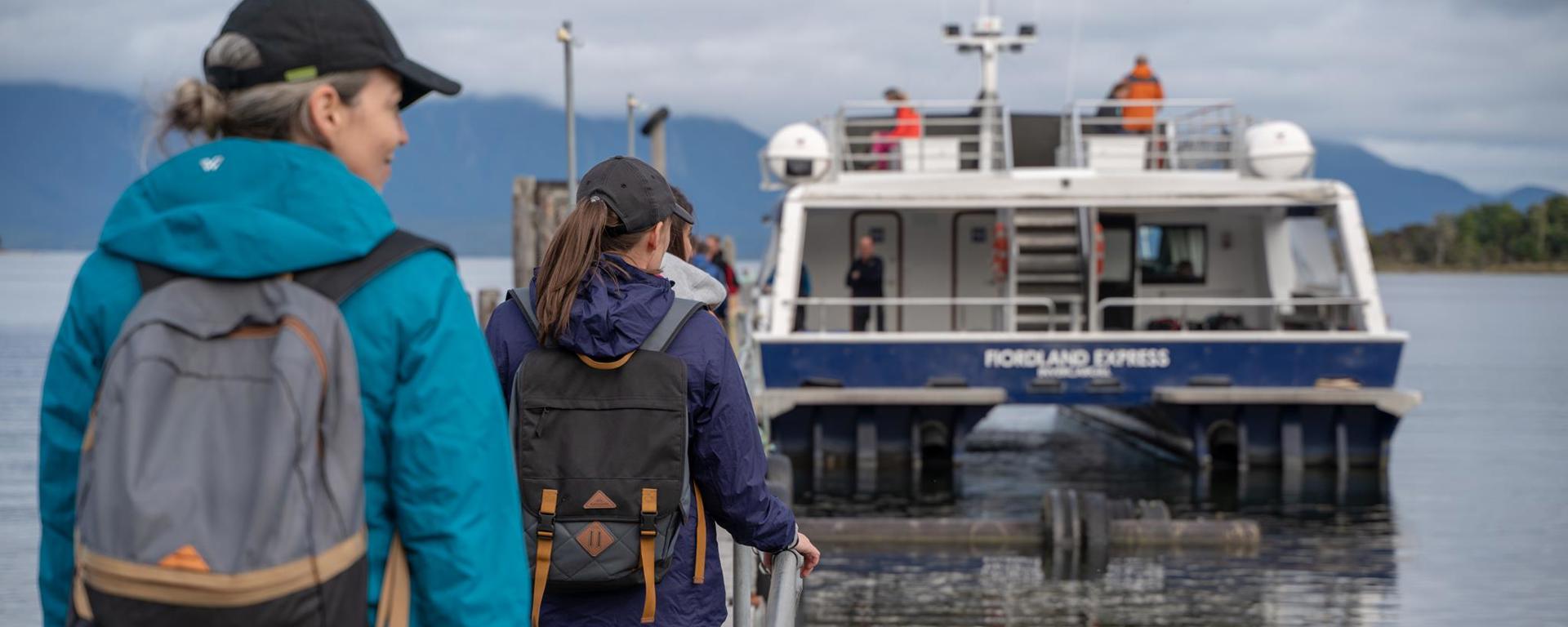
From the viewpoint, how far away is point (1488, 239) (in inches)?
6452

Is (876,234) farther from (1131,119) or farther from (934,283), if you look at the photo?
(1131,119)

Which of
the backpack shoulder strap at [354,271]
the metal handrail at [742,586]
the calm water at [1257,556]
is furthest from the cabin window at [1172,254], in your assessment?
the backpack shoulder strap at [354,271]

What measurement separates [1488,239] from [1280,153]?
16038 centimetres

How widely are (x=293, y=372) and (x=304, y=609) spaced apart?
0.28 m

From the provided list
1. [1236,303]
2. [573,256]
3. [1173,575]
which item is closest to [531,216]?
[1236,303]

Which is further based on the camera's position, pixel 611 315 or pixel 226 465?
pixel 611 315

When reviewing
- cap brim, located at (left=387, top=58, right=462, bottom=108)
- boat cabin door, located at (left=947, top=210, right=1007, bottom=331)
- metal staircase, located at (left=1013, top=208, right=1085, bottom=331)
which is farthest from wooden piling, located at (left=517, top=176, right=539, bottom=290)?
cap brim, located at (left=387, top=58, right=462, bottom=108)

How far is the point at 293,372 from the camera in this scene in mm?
1978

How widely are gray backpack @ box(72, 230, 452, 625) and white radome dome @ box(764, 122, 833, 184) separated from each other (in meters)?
15.2

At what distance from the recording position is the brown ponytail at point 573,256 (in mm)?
3119

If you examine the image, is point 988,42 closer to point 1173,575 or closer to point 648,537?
point 1173,575

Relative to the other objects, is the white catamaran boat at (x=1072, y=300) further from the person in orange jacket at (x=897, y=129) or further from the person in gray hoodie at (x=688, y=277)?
the person in gray hoodie at (x=688, y=277)

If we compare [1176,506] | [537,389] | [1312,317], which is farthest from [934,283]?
[537,389]

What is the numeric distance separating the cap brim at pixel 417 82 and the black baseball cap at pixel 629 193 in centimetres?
83
